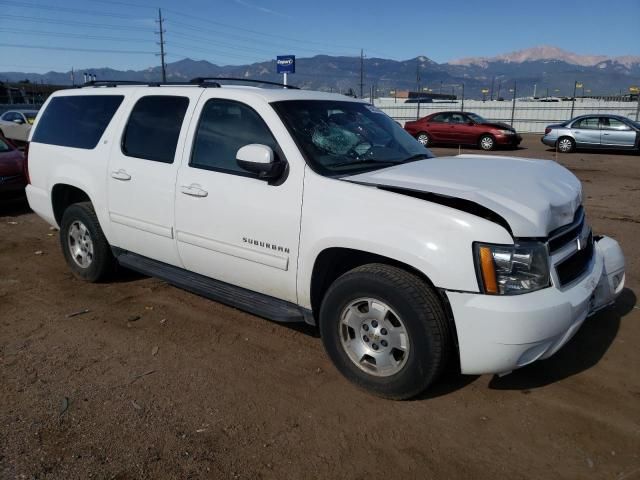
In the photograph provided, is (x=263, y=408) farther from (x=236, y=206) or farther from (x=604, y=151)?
(x=604, y=151)

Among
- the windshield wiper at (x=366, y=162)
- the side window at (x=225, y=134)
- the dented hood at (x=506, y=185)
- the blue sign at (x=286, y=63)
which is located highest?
the blue sign at (x=286, y=63)

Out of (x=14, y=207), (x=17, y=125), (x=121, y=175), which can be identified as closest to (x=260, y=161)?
(x=121, y=175)

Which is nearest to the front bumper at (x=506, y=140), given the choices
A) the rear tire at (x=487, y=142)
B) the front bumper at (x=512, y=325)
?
the rear tire at (x=487, y=142)

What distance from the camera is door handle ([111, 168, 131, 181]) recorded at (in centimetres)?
442

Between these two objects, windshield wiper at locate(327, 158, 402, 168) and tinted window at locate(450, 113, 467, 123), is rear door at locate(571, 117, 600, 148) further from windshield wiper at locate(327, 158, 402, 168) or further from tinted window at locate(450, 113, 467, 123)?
windshield wiper at locate(327, 158, 402, 168)

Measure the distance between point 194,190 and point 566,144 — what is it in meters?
18.9

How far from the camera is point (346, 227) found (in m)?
3.15

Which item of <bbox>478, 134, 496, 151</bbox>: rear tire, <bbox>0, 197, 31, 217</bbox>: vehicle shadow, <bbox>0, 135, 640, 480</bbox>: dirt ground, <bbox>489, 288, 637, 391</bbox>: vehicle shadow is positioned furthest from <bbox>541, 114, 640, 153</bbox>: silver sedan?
<bbox>0, 197, 31, 217</bbox>: vehicle shadow

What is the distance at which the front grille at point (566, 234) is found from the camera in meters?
3.00

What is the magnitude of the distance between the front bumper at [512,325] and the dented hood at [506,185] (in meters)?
0.37

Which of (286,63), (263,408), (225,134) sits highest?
(286,63)

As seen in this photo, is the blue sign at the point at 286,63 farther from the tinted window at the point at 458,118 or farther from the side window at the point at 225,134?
the side window at the point at 225,134

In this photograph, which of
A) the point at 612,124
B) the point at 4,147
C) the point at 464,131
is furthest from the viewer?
the point at 464,131

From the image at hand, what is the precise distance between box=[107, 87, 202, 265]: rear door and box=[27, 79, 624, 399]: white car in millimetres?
14
